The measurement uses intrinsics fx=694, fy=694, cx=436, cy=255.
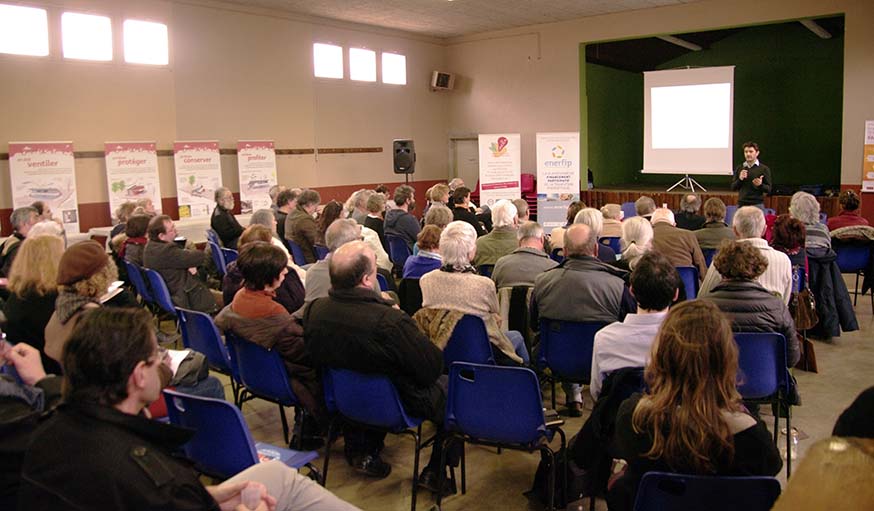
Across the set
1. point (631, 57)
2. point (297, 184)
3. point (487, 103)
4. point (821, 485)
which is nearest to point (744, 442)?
point (821, 485)

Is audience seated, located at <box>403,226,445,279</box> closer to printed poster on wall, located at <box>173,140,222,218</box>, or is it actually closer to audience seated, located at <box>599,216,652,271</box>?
audience seated, located at <box>599,216,652,271</box>

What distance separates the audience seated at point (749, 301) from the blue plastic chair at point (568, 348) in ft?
2.07

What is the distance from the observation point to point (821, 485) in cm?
55

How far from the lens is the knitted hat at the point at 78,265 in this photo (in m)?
3.09

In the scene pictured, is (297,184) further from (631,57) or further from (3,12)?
(631,57)

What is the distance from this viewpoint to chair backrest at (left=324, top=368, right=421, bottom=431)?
2961 millimetres

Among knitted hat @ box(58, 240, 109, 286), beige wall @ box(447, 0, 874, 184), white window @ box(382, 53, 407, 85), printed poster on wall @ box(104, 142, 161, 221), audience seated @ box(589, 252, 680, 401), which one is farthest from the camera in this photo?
white window @ box(382, 53, 407, 85)

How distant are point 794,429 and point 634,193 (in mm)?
9006

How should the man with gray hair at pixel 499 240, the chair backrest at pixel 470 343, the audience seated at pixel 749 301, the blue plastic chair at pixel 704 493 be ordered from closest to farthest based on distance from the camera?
the blue plastic chair at pixel 704 493 < the audience seated at pixel 749 301 < the chair backrest at pixel 470 343 < the man with gray hair at pixel 499 240

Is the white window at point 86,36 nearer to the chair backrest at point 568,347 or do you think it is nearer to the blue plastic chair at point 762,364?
the chair backrest at point 568,347

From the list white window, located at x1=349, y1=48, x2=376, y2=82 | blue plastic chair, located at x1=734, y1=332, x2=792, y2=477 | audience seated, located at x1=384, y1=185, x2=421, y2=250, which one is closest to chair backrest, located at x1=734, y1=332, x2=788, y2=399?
blue plastic chair, located at x1=734, y1=332, x2=792, y2=477

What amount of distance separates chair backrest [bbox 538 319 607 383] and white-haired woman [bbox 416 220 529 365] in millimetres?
178

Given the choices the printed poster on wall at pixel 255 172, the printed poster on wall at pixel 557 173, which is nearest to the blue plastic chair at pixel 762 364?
the printed poster on wall at pixel 557 173

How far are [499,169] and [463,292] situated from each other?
26.8ft
